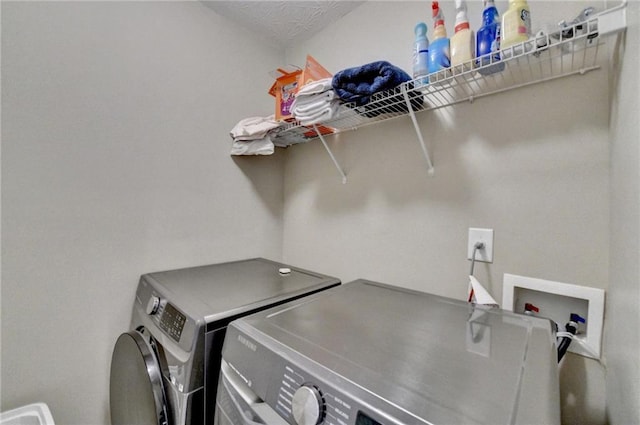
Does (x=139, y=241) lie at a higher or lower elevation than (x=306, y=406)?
higher

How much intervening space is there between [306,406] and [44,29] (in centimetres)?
165

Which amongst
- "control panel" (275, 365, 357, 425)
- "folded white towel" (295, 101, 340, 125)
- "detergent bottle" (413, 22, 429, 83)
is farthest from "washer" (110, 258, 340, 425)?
"detergent bottle" (413, 22, 429, 83)

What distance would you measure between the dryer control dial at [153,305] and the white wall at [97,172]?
28 centimetres

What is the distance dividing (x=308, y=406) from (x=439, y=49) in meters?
1.16

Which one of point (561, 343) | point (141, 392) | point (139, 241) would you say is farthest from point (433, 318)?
point (139, 241)

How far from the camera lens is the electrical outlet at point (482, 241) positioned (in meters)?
1.05

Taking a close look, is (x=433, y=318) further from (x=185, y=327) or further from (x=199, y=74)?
(x=199, y=74)

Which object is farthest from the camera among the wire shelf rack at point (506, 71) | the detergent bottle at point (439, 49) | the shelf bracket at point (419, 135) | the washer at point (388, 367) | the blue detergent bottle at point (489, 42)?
the shelf bracket at point (419, 135)

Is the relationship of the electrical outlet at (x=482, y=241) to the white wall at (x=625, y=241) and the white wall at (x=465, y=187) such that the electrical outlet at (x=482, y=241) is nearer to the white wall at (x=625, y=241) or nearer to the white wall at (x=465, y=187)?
the white wall at (x=465, y=187)

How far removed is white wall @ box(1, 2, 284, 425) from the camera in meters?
1.04

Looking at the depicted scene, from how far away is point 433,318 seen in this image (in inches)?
32.6

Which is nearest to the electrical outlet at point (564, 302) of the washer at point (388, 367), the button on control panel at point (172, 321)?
the washer at point (388, 367)

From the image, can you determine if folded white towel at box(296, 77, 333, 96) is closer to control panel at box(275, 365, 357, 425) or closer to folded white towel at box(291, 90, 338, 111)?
folded white towel at box(291, 90, 338, 111)

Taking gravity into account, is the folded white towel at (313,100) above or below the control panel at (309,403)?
above
